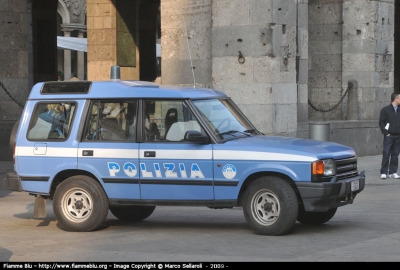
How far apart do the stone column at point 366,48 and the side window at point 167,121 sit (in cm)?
1362

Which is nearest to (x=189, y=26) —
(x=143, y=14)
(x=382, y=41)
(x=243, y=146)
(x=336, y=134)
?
(x=336, y=134)

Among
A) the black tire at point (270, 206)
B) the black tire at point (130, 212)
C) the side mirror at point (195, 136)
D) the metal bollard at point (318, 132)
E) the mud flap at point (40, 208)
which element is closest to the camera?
the black tire at point (270, 206)

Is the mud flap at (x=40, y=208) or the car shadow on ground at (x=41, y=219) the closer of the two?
the mud flap at (x=40, y=208)

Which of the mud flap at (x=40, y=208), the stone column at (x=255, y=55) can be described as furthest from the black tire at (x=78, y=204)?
the stone column at (x=255, y=55)

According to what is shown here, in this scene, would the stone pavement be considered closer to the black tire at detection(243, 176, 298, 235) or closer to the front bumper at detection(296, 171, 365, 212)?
the black tire at detection(243, 176, 298, 235)

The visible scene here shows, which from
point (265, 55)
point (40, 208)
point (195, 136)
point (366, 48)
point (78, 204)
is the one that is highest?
point (366, 48)

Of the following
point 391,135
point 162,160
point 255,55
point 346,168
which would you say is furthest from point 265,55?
point 162,160

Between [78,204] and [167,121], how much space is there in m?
1.46

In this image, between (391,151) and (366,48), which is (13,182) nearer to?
(391,151)

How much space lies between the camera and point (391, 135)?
18.1 meters

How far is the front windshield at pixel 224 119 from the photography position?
436 inches

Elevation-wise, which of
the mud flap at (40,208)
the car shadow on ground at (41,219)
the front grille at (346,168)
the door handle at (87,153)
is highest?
the door handle at (87,153)

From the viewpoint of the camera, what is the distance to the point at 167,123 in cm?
1110

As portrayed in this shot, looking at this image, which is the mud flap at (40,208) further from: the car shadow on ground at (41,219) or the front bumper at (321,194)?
the front bumper at (321,194)
